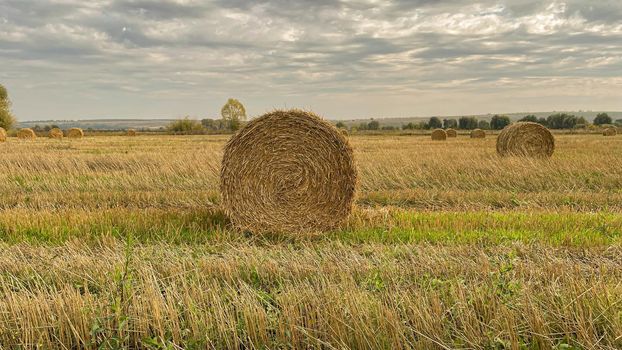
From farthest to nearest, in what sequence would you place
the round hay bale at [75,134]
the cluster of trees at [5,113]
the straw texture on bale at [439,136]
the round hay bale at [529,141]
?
1. the cluster of trees at [5,113]
2. the round hay bale at [75,134]
3. the straw texture on bale at [439,136]
4. the round hay bale at [529,141]

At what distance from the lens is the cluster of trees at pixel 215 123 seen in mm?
68762

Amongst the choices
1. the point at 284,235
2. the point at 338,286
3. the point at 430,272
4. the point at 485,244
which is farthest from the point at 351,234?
the point at 338,286

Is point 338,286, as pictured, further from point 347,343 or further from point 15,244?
point 15,244

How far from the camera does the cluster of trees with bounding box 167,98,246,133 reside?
68.8 metres

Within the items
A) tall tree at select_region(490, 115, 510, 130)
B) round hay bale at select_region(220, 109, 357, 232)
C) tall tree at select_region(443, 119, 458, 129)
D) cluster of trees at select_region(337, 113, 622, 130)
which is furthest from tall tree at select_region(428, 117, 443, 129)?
round hay bale at select_region(220, 109, 357, 232)

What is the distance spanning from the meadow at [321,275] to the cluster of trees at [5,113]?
2429 inches

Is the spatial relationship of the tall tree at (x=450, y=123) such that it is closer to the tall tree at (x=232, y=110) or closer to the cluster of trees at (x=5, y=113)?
the tall tree at (x=232, y=110)

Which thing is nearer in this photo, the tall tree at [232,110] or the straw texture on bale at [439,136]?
the straw texture on bale at [439,136]

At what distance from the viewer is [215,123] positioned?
7575cm

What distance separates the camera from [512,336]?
3797 millimetres

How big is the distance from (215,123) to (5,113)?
25.8 meters

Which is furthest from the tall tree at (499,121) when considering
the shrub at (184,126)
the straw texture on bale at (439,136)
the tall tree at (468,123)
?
the shrub at (184,126)

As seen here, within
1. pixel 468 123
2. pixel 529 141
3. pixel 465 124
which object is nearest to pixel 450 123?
pixel 465 124

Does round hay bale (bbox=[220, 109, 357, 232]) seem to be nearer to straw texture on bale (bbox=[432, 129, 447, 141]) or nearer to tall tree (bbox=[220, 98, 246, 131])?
straw texture on bale (bbox=[432, 129, 447, 141])
